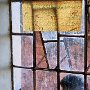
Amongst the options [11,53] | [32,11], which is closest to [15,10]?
[32,11]

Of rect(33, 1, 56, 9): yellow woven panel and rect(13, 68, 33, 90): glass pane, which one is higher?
rect(33, 1, 56, 9): yellow woven panel

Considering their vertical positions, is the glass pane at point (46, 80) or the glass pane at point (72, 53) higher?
the glass pane at point (72, 53)

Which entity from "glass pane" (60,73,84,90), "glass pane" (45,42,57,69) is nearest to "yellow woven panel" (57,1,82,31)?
"glass pane" (45,42,57,69)

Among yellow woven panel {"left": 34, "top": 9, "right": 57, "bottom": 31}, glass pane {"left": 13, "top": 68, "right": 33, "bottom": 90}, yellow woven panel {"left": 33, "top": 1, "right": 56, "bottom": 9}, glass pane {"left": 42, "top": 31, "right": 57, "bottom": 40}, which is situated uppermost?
yellow woven panel {"left": 33, "top": 1, "right": 56, "bottom": 9}

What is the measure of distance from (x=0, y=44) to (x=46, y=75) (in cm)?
30

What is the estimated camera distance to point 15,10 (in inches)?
55.3

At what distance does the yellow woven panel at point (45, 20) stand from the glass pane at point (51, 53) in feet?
0.28

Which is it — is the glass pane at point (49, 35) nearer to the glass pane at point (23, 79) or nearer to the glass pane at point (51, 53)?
the glass pane at point (51, 53)

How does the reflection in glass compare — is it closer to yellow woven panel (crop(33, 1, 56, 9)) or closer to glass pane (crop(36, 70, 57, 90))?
A: glass pane (crop(36, 70, 57, 90))

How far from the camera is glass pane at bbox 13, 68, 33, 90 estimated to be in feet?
4.61

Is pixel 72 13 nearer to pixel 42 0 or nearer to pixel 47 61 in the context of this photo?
pixel 42 0

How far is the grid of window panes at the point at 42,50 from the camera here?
1.29 metres

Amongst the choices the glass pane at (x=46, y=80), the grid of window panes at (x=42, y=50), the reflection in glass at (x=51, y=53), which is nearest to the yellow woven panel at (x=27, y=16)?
the grid of window panes at (x=42, y=50)

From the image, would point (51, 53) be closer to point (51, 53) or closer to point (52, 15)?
point (51, 53)
